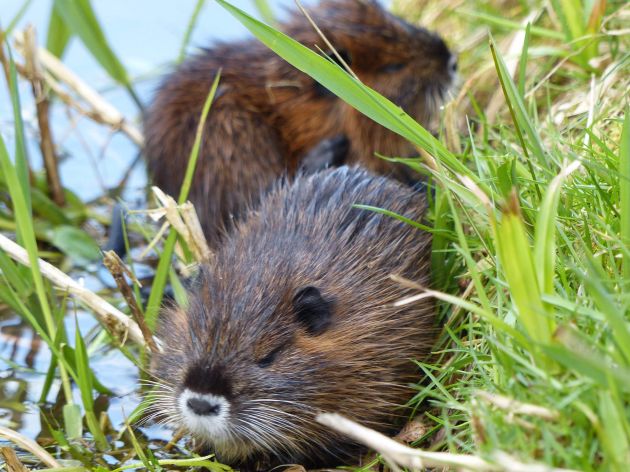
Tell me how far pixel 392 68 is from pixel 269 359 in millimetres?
2244

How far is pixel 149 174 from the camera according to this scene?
15.6 feet

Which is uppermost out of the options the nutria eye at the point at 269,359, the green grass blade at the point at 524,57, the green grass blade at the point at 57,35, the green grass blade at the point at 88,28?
the green grass blade at the point at 57,35

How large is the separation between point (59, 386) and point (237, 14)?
1604 millimetres

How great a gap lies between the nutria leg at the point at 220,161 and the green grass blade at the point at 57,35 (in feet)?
3.37

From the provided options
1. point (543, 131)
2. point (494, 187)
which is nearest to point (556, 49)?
point (543, 131)

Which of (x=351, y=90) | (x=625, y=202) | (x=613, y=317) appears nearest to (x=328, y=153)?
(x=351, y=90)

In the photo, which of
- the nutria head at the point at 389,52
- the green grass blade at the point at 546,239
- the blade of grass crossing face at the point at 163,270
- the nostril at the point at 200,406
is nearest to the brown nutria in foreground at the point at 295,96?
the nutria head at the point at 389,52

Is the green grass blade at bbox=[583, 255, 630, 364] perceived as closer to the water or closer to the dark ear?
the dark ear

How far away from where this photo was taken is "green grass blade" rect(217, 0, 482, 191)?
9.29ft

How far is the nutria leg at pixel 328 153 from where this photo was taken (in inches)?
177

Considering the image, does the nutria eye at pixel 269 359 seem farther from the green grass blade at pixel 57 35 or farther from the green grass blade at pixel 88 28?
the green grass blade at pixel 57 35

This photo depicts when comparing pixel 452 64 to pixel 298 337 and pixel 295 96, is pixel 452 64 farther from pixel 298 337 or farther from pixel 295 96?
pixel 298 337

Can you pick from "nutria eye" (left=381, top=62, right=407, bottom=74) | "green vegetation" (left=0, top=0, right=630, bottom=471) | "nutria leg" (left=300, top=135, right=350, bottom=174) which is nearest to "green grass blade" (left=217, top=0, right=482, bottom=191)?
"green vegetation" (left=0, top=0, right=630, bottom=471)

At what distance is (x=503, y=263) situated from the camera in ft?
7.42
